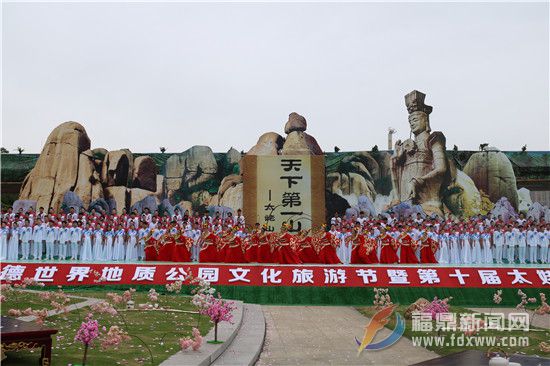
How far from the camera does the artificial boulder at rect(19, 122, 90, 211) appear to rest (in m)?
20.3

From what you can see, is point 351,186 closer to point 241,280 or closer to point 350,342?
point 241,280

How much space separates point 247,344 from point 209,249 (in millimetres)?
8442

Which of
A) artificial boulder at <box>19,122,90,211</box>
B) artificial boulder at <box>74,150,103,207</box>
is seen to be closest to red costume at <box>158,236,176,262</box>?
artificial boulder at <box>74,150,103,207</box>

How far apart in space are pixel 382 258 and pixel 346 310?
4.63m

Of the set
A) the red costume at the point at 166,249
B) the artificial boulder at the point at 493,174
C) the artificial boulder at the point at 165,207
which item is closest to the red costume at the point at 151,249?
the red costume at the point at 166,249

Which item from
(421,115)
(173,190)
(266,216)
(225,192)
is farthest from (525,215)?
(173,190)

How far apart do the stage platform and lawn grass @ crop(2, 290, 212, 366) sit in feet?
6.29

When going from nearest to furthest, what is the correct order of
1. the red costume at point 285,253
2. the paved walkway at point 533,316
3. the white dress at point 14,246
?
1. the paved walkway at point 533,316
2. the red costume at point 285,253
3. the white dress at point 14,246

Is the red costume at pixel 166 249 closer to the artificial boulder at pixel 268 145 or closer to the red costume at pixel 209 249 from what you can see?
the red costume at pixel 209 249

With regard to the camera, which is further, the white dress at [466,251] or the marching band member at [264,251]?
the white dress at [466,251]

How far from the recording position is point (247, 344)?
25.8ft

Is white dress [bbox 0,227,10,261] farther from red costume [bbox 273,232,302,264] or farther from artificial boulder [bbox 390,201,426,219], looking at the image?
artificial boulder [bbox 390,201,426,219]

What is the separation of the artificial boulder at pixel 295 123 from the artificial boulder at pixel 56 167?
7.17 metres

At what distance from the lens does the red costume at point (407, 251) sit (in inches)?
658
